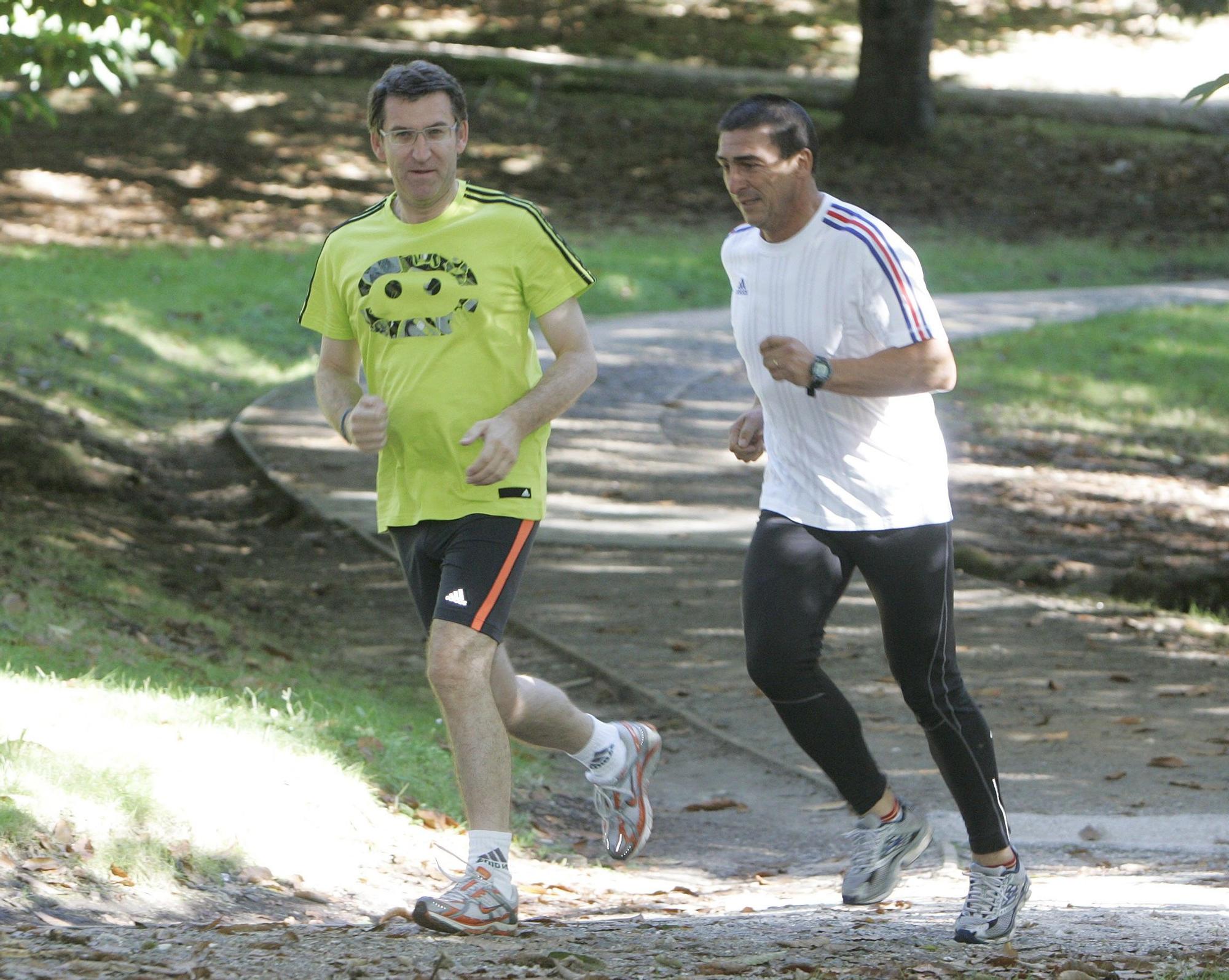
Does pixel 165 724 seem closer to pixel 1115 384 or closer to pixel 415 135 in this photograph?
pixel 415 135

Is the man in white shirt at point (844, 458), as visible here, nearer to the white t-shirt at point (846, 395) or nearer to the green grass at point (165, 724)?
the white t-shirt at point (846, 395)

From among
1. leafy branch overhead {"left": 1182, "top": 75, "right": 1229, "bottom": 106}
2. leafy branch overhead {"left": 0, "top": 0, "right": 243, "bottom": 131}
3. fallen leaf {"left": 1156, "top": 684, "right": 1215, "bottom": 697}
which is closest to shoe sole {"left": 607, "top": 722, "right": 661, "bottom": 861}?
leafy branch overhead {"left": 1182, "top": 75, "right": 1229, "bottom": 106}

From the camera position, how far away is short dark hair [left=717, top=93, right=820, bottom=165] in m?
4.32

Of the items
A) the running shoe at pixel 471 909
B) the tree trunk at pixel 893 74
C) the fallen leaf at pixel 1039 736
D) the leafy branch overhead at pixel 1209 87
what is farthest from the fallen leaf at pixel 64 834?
the tree trunk at pixel 893 74

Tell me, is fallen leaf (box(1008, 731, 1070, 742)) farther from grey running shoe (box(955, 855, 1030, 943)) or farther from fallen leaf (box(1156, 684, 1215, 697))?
grey running shoe (box(955, 855, 1030, 943))

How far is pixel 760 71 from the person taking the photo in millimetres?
29172

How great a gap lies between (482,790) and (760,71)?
85.9ft

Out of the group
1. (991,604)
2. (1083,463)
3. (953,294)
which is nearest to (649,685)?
(991,604)

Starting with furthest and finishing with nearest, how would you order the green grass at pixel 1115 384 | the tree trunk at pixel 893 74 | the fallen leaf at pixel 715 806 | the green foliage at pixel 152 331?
the tree trunk at pixel 893 74, the green grass at pixel 1115 384, the green foliage at pixel 152 331, the fallen leaf at pixel 715 806

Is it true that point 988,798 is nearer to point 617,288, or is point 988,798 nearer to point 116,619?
point 116,619

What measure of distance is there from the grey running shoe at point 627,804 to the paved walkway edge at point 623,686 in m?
1.45

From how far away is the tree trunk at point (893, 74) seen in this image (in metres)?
25.5

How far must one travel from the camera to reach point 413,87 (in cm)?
450

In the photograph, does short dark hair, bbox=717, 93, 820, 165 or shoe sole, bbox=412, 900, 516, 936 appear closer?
shoe sole, bbox=412, 900, 516, 936
